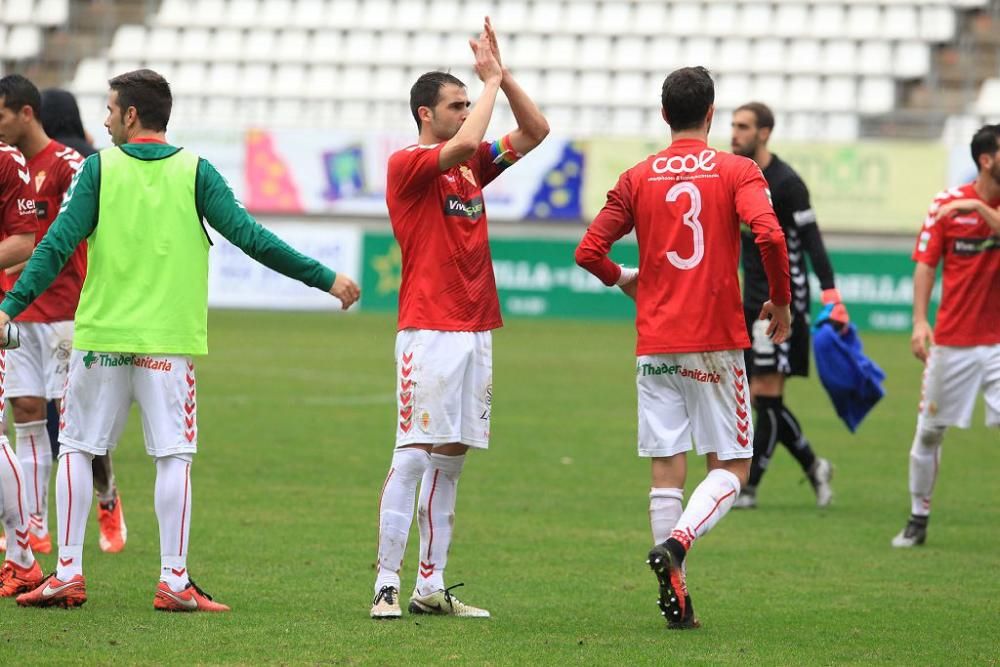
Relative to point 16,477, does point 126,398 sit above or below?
above

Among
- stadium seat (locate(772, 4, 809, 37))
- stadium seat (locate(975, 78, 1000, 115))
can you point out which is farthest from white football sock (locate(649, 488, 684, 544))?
stadium seat (locate(772, 4, 809, 37))

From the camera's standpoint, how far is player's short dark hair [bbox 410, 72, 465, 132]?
Answer: 6.30m

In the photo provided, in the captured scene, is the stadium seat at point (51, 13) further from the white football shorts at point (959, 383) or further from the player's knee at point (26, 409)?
the white football shorts at point (959, 383)

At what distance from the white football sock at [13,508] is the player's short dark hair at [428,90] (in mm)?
2178

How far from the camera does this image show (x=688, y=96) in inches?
242

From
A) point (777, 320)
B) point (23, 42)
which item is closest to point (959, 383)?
point (777, 320)

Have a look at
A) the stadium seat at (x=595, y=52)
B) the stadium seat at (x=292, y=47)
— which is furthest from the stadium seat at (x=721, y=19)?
the stadium seat at (x=292, y=47)

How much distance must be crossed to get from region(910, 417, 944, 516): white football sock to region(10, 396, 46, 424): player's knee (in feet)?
14.9

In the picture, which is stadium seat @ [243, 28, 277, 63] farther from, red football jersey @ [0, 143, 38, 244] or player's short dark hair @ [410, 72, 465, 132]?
player's short dark hair @ [410, 72, 465, 132]

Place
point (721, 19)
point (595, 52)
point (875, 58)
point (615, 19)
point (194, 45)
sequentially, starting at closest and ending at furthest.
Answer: point (875, 58), point (721, 19), point (595, 52), point (615, 19), point (194, 45)

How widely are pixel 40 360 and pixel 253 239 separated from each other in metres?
2.03

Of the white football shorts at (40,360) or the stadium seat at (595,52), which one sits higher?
the stadium seat at (595,52)

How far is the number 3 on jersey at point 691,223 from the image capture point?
6137 mm

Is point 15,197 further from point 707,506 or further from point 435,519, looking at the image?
point 707,506
